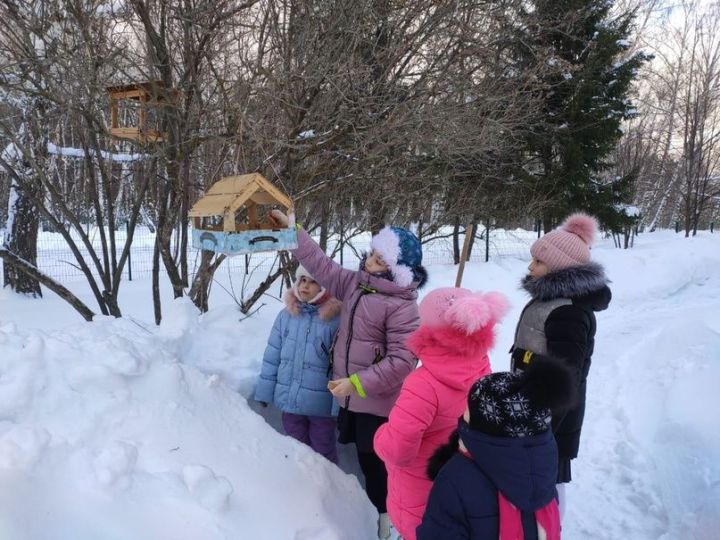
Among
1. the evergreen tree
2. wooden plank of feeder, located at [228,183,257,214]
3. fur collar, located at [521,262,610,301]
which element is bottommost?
fur collar, located at [521,262,610,301]

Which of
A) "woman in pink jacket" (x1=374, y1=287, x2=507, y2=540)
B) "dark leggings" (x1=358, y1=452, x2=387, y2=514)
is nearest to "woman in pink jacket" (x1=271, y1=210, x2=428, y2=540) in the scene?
"dark leggings" (x1=358, y1=452, x2=387, y2=514)

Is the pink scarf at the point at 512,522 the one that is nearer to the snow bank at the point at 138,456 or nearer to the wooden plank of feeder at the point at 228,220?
the snow bank at the point at 138,456

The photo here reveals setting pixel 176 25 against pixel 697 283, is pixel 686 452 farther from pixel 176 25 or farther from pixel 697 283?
pixel 697 283

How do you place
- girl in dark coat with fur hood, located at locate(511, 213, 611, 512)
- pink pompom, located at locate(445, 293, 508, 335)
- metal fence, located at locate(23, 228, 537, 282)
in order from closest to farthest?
pink pompom, located at locate(445, 293, 508, 335), girl in dark coat with fur hood, located at locate(511, 213, 611, 512), metal fence, located at locate(23, 228, 537, 282)

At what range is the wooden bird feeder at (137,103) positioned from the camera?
3229 millimetres

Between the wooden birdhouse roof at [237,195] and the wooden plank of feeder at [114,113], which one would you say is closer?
the wooden birdhouse roof at [237,195]

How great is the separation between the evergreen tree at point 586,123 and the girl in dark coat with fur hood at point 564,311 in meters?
10.3

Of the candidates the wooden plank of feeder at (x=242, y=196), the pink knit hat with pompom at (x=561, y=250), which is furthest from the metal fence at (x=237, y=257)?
the pink knit hat with pompom at (x=561, y=250)

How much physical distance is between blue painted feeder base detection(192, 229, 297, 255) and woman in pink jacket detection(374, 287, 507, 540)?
2.87 ft

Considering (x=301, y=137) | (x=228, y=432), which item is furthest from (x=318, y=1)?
(x=228, y=432)

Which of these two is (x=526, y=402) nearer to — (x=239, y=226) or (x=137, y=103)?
(x=239, y=226)

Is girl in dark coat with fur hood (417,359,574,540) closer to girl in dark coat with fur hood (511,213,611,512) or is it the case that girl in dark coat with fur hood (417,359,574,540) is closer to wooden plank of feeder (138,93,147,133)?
girl in dark coat with fur hood (511,213,611,512)

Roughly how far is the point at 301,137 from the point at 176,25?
110 centimetres

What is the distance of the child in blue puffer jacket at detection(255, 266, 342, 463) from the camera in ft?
10.2
